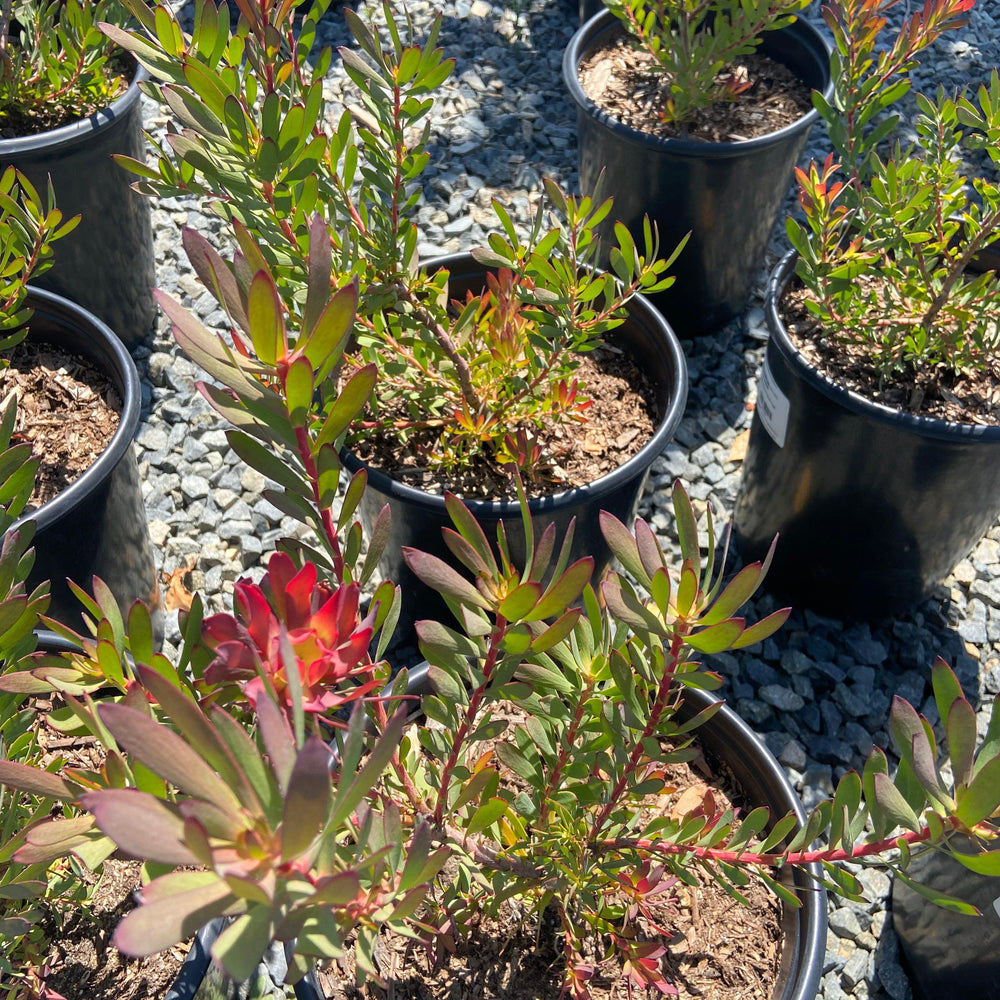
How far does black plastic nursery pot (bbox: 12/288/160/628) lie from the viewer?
1400mm

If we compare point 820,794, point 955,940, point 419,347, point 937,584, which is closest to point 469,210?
point 419,347

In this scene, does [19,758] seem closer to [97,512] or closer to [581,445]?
[97,512]

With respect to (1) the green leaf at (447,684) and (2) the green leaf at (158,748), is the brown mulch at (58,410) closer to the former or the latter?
(1) the green leaf at (447,684)

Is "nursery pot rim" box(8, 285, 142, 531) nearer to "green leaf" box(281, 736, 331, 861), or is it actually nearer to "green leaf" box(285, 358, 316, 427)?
"green leaf" box(285, 358, 316, 427)

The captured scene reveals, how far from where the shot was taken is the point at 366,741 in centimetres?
75

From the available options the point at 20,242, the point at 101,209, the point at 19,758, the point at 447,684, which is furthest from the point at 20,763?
the point at 101,209

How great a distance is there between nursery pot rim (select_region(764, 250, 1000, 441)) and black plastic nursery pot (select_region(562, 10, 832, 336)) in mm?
532

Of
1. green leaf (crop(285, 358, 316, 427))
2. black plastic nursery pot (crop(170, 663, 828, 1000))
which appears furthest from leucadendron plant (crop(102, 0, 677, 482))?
black plastic nursery pot (crop(170, 663, 828, 1000))

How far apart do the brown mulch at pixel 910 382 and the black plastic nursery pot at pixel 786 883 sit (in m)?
0.71

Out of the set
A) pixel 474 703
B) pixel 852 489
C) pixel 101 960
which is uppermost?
pixel 474 703

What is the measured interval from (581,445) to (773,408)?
0.39 meters

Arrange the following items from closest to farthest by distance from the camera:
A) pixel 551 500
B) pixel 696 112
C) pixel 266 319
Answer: pixel 266 319, pixel 551 500, pixel 696 112

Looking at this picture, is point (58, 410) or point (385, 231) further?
point (58, 410)

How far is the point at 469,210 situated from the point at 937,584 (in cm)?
159
